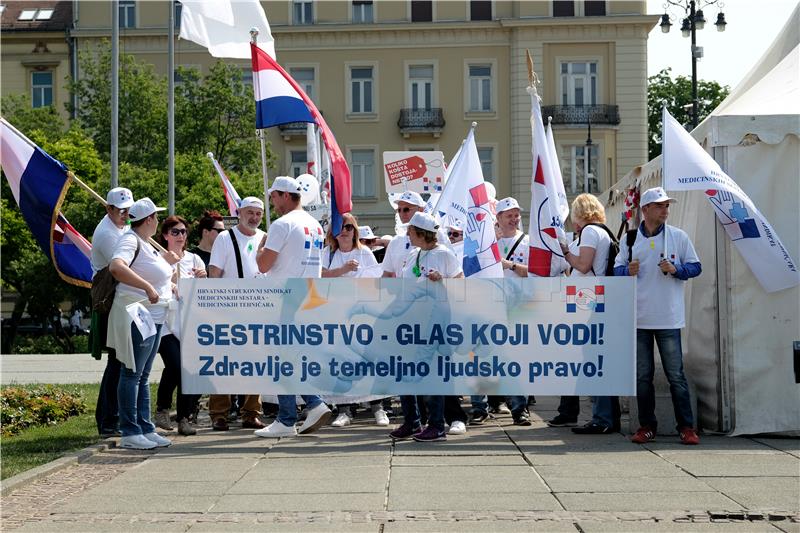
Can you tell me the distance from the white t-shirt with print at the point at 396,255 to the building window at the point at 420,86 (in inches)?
1660

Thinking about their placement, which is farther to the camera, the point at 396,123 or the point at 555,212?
the point at 396,123

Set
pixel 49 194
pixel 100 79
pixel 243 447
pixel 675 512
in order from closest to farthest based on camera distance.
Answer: pixel 675 512 < pixel 243 447 < pixel 49 194 < pixel 100 79

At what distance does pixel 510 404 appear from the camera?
1107 centimetres

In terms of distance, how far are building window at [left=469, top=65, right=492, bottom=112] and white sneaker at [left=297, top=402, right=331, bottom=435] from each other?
42.8 metres

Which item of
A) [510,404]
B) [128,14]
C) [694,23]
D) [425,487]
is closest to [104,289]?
[425,487]

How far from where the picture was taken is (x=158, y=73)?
5244 centimetres

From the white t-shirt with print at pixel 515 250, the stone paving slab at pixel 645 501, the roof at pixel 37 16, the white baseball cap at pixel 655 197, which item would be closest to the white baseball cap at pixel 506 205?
the white t-shirt with print at pixel 515 250

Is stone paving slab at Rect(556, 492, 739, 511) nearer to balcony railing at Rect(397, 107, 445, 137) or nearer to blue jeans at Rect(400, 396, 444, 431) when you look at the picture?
blue jeans at Rect(400, 396, 444, 431)

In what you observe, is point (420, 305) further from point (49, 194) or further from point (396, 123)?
point (396, 123)

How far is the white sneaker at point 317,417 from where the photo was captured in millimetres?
10086

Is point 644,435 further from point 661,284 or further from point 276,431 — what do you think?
point 276,431

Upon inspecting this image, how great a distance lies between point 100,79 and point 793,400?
1547 inches

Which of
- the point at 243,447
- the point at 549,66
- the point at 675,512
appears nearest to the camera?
the point at 675,512

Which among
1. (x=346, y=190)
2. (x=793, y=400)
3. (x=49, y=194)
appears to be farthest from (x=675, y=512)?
(x=49, y=194)
